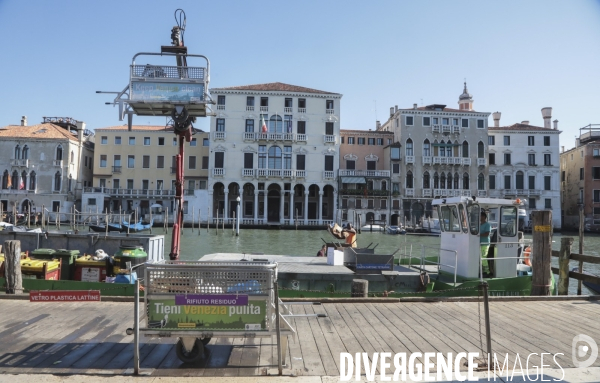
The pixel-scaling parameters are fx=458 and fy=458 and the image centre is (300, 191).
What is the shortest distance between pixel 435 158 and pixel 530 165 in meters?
12.6

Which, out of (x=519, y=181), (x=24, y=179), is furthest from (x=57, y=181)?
(x=519, y=181)

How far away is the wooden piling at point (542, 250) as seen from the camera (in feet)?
29.3

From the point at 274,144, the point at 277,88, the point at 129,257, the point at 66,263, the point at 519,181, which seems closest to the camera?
the point at 129,257

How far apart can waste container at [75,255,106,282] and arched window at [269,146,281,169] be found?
141 feet

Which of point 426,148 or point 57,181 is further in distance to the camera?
point 426,148

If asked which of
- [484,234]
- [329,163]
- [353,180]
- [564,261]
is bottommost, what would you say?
[564,261]

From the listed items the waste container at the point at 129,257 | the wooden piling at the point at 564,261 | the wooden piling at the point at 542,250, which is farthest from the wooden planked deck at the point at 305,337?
the waste container at the point at 129,257

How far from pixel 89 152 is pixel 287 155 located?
89.3 feet

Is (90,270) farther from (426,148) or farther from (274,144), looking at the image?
(426,148)

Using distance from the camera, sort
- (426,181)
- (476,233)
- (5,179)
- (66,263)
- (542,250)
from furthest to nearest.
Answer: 1. (426,181)
2. (5,179)
3. (66,263)
4. (476,233)
5. (542,250)

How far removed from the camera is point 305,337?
5844 mm

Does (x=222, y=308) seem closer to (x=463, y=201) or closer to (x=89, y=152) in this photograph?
(x=463, y=201)

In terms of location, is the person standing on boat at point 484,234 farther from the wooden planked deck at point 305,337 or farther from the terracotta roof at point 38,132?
the terracotta roof at point 38,132

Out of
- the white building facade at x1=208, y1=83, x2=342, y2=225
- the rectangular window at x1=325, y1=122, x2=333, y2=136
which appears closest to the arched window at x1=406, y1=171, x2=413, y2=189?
the white building facade at x1=208, y1=83, x2=342, y2=225
